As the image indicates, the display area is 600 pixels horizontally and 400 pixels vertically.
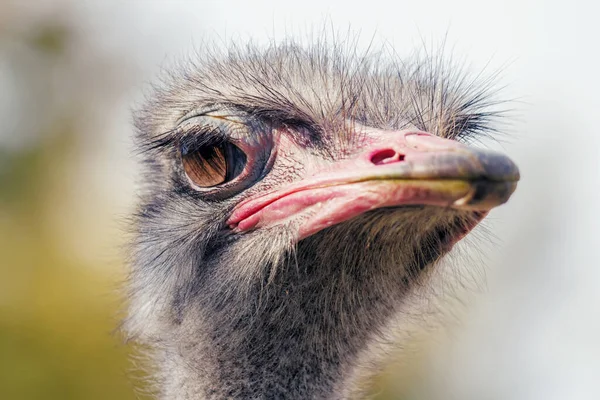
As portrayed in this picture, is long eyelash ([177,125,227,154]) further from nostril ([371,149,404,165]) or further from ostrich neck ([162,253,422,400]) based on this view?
nostril ([371,149,404,165])

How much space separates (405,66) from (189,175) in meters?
0.88

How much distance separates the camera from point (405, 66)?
2920 millimetres

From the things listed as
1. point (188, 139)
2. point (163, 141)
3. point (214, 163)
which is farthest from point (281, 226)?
point (163, 141)

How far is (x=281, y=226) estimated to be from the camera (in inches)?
86.7

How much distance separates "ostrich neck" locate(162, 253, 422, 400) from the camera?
7.75 feet

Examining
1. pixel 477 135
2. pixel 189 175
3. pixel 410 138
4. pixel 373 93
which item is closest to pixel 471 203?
pixel 410 138

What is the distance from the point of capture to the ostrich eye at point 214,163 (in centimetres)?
235

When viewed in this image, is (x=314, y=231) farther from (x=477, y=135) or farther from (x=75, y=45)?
(x=75, y=45)

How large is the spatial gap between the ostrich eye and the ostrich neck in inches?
12.2

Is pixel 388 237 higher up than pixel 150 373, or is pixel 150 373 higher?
pixel 388 237

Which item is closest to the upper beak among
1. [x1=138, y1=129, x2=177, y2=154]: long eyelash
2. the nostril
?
the nostril

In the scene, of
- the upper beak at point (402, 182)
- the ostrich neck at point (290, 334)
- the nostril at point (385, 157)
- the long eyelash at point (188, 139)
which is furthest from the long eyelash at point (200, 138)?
the nostril at point (385, 157)

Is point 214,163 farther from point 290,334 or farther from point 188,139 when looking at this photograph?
point 290,334

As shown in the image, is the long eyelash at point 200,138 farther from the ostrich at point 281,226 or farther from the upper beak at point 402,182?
the upper beak at point 402,182
